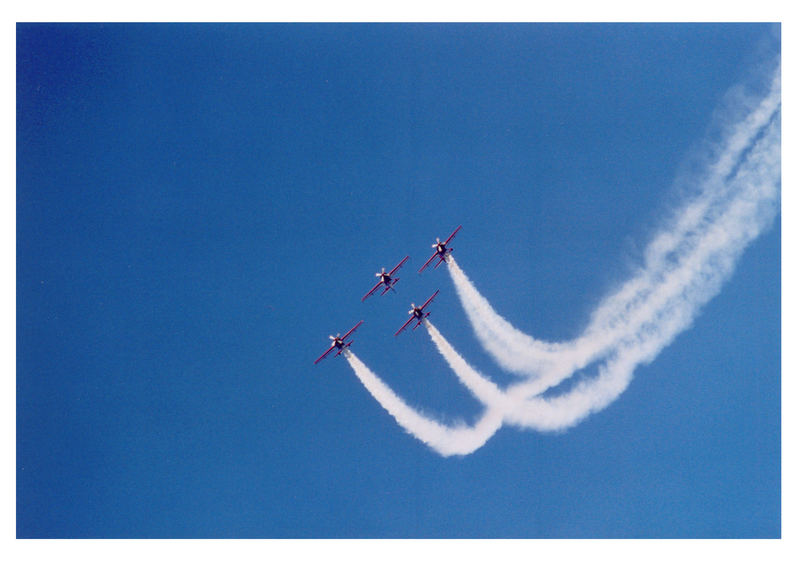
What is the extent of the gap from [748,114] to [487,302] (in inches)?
490

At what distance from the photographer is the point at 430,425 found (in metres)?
34.4

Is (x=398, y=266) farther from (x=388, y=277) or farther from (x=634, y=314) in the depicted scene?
(x=634, y=314)

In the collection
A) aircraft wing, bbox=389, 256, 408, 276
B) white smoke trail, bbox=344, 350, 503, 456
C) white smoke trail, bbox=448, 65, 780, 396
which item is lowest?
white smoke trail, bbox=344, 350, 503, 456

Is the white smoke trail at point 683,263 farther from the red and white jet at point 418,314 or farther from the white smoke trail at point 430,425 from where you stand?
the white smoke trail at point 430,425

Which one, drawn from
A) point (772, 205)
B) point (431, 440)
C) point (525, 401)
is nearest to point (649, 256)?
→ point (772, 205)

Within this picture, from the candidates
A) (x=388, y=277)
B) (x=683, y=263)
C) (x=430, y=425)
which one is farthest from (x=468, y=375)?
(x=683, y=263)

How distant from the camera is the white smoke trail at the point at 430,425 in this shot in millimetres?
33938

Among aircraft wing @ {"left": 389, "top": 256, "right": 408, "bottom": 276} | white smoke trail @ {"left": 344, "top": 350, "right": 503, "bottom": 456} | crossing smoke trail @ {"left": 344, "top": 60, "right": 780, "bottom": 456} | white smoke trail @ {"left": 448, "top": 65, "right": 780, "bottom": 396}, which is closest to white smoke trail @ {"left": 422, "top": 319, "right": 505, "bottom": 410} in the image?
crossing smoke trail @ {"left": 344, "top": 60, "right": 780, "bottom": 456}

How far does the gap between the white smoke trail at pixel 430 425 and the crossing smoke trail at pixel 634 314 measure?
0.13 ft

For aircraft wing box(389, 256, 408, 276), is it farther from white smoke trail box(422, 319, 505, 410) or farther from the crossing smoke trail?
white smoke trail box(422, 319, 505, 410)

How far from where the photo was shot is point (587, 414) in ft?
110

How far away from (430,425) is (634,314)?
936cm

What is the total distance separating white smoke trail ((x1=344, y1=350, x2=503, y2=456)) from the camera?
33.9 metres

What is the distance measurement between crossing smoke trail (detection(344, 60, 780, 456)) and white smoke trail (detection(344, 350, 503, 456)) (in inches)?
1.6
